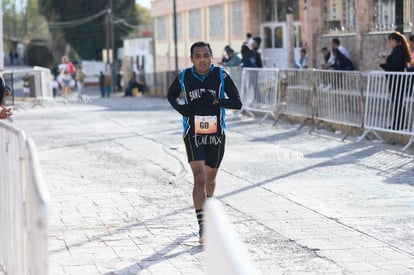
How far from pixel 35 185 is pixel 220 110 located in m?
3.88

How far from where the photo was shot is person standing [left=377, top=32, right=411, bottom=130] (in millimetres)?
14844

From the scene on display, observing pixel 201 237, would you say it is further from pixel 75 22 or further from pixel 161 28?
pixel 75 22

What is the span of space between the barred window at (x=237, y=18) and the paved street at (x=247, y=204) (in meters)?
18.2

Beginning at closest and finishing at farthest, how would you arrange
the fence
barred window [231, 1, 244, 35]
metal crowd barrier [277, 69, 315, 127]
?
1. metal crowd barrier [277, 69, 315, 127]
2. the fence
3. barred window [231, 1, 244, 35]

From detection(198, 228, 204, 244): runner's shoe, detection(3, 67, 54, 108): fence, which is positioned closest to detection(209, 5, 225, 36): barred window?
detection(3, 67, 54, 108): fence

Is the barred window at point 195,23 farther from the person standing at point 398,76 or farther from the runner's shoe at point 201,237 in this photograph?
the runner's shoe at point 201,237

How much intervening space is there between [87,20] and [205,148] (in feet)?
222

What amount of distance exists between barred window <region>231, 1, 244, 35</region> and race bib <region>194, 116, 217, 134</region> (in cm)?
2727

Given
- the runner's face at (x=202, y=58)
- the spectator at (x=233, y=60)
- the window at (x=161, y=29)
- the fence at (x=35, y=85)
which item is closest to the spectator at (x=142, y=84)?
the window at (x=161, y=29)

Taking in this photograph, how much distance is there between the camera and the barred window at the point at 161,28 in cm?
5012

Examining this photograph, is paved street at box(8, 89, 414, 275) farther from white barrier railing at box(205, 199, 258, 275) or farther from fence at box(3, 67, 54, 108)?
fence at box(3, 67, 54, 108)

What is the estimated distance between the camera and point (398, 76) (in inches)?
586

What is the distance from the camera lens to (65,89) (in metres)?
34.3

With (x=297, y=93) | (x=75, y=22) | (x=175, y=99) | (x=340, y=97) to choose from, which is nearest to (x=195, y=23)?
(x=297, y=93)
